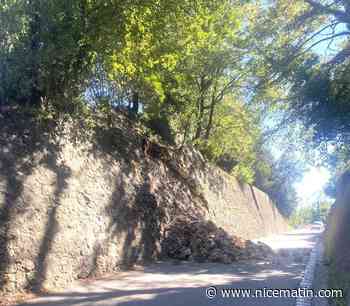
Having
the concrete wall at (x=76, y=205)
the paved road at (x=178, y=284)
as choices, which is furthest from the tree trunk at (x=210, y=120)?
the paved road at (x=178, y=284)

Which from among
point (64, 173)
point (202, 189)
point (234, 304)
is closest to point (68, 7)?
point (64, 173)

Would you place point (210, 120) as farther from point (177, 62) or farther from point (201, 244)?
point (201, 244)

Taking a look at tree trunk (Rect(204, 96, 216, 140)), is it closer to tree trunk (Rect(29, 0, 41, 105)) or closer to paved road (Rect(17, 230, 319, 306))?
paved road (Rect(17, 230, 319, 306))

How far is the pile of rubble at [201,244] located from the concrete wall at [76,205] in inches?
17.6

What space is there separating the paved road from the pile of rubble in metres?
0.66

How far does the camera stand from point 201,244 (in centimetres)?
1210

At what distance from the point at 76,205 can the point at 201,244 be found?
5.08 m

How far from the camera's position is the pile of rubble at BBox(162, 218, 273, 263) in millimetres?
11750

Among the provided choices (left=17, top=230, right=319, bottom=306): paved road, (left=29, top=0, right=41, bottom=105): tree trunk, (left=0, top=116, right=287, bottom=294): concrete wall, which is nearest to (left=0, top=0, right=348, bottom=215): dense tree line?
(left=29, top=0, right=41, bottom=105): tree trunk

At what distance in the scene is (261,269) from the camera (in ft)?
34.9

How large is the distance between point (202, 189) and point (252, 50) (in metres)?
6.35

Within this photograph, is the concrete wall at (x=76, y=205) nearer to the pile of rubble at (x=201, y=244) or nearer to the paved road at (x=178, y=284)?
the pile of rubble at (x=201, y=244)

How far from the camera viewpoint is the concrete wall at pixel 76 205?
6.72 m

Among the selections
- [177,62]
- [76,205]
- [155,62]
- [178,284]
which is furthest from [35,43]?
[177,62]
